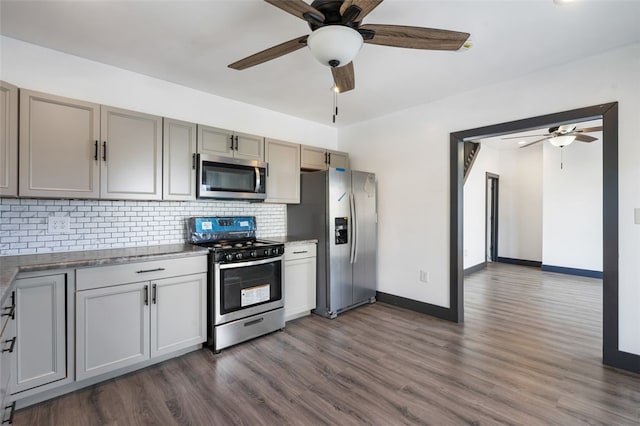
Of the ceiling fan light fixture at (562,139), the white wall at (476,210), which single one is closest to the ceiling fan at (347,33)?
the ceiling fan light fixture at (562,139)

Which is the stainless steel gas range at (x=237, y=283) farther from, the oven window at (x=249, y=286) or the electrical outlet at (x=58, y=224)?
the electrical outlet at (x=58, y=224)

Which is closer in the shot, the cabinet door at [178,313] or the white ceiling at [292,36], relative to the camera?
the white ceiling at [292,36]

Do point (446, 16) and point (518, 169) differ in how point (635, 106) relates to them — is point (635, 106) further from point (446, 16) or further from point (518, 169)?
point (518, 169)

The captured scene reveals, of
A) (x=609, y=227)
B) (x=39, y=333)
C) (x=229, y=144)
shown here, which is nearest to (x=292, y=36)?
(x=229, y=144)

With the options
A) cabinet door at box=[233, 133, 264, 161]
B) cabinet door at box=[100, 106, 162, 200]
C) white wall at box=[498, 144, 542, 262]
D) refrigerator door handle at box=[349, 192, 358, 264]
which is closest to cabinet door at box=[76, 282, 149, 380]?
cabinet door at box=[100, 106, 162, 200]

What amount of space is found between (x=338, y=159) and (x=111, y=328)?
3.24 m

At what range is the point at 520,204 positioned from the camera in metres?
6.64

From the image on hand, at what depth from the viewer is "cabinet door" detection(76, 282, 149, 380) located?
6.81 feet

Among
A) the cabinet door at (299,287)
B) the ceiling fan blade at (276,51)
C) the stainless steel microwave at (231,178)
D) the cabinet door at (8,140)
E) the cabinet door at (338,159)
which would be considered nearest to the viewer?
the ceiling fan blade at (276,51)

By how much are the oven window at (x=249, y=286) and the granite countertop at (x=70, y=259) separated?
14.4 inches

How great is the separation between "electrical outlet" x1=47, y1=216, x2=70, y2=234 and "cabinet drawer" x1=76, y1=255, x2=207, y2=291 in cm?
63

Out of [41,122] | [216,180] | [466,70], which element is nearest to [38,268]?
[41,122]

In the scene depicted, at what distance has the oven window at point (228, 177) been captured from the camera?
9.68ft

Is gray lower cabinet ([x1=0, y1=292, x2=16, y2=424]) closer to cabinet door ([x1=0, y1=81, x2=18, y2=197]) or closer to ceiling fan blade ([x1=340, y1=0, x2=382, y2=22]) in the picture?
cabinet door ([x1=0, y1=81, x2=18, y2=197])
